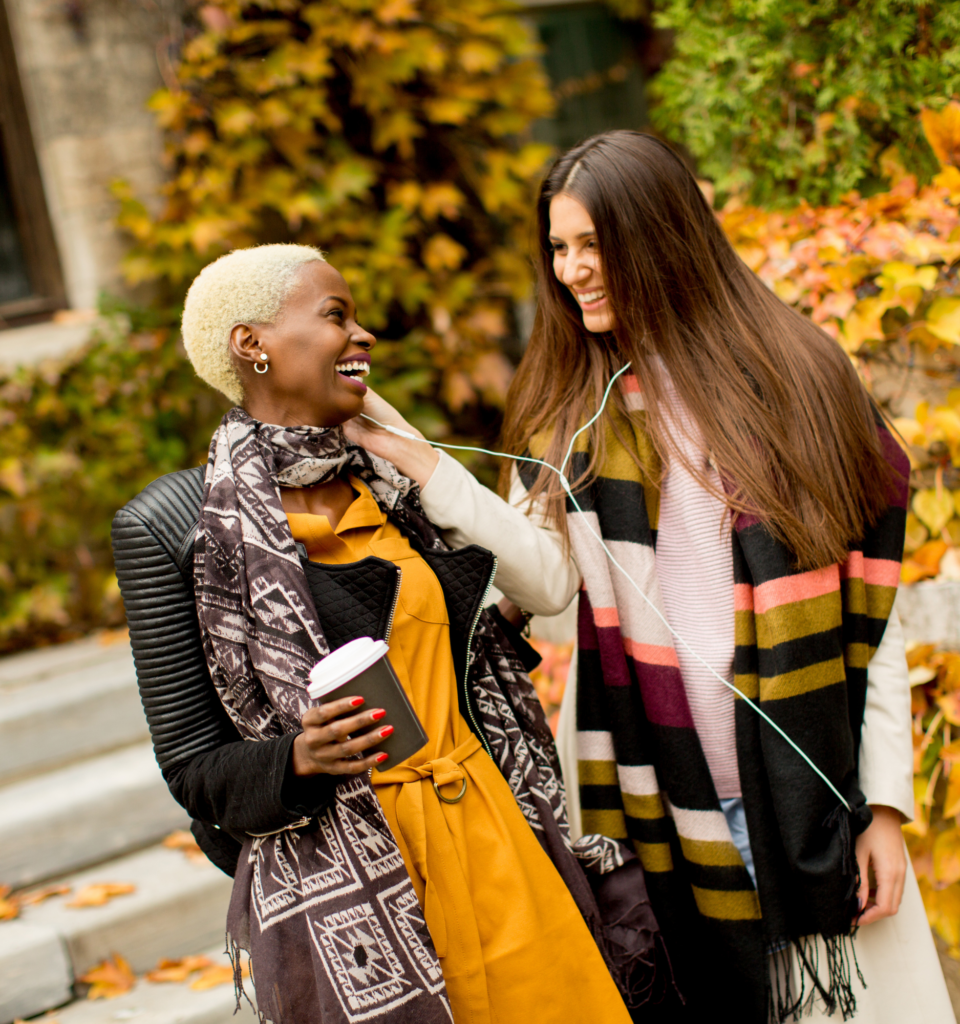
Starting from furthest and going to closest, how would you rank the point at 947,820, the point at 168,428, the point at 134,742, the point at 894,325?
the point at 168,428, the point at 134,742, the point at 894,325, the point at 947,820

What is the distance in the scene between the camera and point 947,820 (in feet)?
7.70

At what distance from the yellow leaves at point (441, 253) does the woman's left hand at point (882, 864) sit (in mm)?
3246

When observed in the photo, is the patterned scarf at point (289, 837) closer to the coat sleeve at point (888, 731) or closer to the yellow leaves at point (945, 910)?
the coat sleeve at point (888, 731)

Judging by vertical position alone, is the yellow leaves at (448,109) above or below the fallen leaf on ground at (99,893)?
above

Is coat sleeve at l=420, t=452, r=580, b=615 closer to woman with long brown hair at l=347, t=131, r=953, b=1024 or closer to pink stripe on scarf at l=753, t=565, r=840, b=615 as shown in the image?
woman with long brown hair at l=347, t=131, r=953, b=1024

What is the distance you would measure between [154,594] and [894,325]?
83.0 inches

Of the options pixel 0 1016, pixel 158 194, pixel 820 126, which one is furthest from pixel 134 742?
pixel 820 126

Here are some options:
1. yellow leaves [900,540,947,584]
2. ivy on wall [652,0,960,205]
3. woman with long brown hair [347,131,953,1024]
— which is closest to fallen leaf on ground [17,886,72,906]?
woman with long brown hair [347,131,953,1024]

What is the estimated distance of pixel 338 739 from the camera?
1.30 meters

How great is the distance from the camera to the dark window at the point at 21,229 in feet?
12.9

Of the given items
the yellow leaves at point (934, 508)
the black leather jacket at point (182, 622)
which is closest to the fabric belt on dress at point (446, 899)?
the black leather jacket at point (182, 622)

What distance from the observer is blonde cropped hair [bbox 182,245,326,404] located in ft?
5.12

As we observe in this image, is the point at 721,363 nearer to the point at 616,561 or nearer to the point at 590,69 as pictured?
the point at 616,561

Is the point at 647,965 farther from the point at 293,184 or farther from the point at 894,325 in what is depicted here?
the point at 293,184
